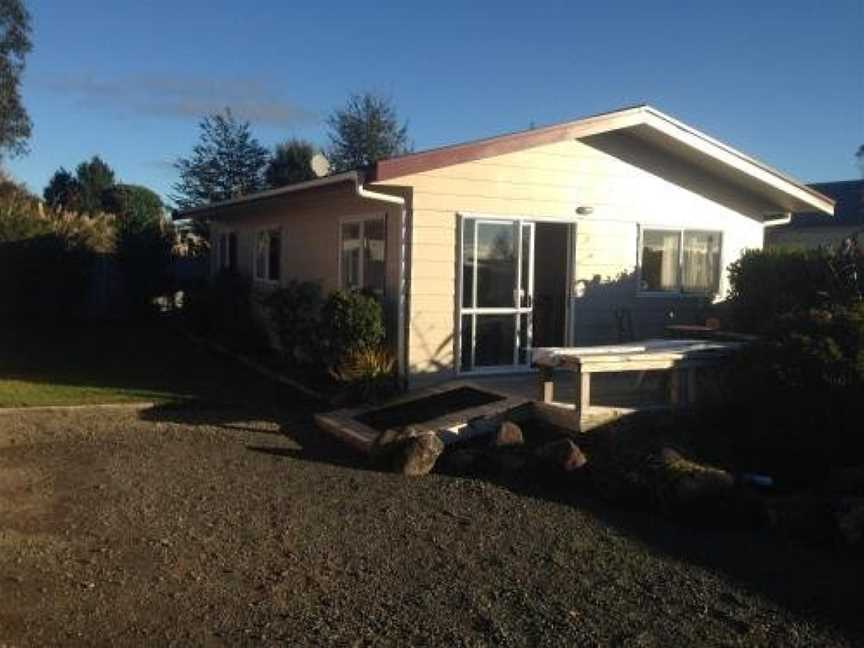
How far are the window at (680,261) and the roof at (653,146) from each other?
1.06 metres

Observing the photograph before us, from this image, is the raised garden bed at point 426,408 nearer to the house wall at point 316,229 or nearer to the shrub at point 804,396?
the house wall at point 316,229

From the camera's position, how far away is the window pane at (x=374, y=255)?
11.9 meters

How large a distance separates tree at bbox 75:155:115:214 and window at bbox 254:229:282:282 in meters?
37.3

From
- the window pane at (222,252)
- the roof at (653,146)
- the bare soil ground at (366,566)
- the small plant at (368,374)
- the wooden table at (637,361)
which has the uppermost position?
the roof at (653,146)

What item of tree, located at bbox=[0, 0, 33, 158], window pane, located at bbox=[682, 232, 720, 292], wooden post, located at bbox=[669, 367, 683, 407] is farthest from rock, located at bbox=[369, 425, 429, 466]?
tree, located at bbox=[0, 0, 33, 158]

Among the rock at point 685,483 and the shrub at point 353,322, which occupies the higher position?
the shrub at point 353,322

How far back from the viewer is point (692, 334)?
12070 millimetres

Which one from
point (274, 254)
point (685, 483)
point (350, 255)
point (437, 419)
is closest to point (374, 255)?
point (350, 255)

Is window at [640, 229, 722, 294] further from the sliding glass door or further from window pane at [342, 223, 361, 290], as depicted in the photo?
window pane at [342, 223, 361, 290]

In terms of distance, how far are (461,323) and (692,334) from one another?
10.7 feet

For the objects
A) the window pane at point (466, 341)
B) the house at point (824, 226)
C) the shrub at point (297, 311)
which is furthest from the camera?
the house at point (824, 226)

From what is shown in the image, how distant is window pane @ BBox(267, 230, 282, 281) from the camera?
16875 mm

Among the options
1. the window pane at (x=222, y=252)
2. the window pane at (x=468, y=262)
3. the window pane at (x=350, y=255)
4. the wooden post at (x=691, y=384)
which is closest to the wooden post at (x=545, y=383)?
the wooden post at (x=691, y=384)

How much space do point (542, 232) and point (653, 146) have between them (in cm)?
206
